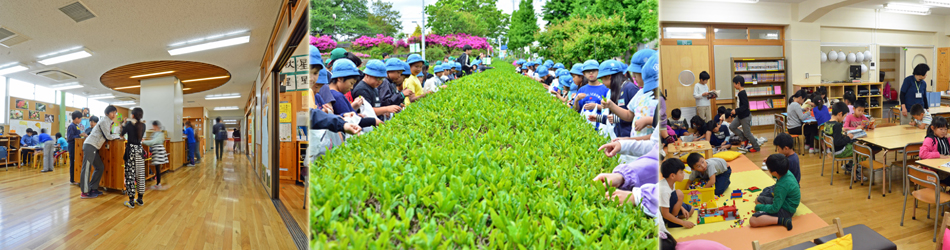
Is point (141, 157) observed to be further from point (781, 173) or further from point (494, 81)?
point (781, 173)

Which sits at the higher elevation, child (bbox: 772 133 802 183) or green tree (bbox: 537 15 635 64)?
green tree (bbox: 537 15 635 64)

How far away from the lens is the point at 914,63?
5906 millimetres

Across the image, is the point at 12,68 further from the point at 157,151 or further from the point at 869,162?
the point at 869,162

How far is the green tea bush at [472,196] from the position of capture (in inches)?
20.3

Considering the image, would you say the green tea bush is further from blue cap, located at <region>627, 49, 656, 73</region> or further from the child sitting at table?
the child sitting at table

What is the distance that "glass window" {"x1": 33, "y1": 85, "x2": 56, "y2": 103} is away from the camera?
5137mm

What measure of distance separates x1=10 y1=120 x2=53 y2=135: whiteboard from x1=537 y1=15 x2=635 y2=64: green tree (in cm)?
742

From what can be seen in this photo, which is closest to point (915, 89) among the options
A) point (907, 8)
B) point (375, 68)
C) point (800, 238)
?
point (907, 8)

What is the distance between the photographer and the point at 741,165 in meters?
4.05

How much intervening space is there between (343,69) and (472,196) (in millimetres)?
888

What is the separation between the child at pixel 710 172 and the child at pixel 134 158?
5607 millimetres

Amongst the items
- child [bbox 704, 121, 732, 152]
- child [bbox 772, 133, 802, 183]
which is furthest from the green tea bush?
child [bbox 704, 121, 732, 152]

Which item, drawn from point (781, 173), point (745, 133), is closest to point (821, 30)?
point (745, 133)

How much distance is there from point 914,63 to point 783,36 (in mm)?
2264
